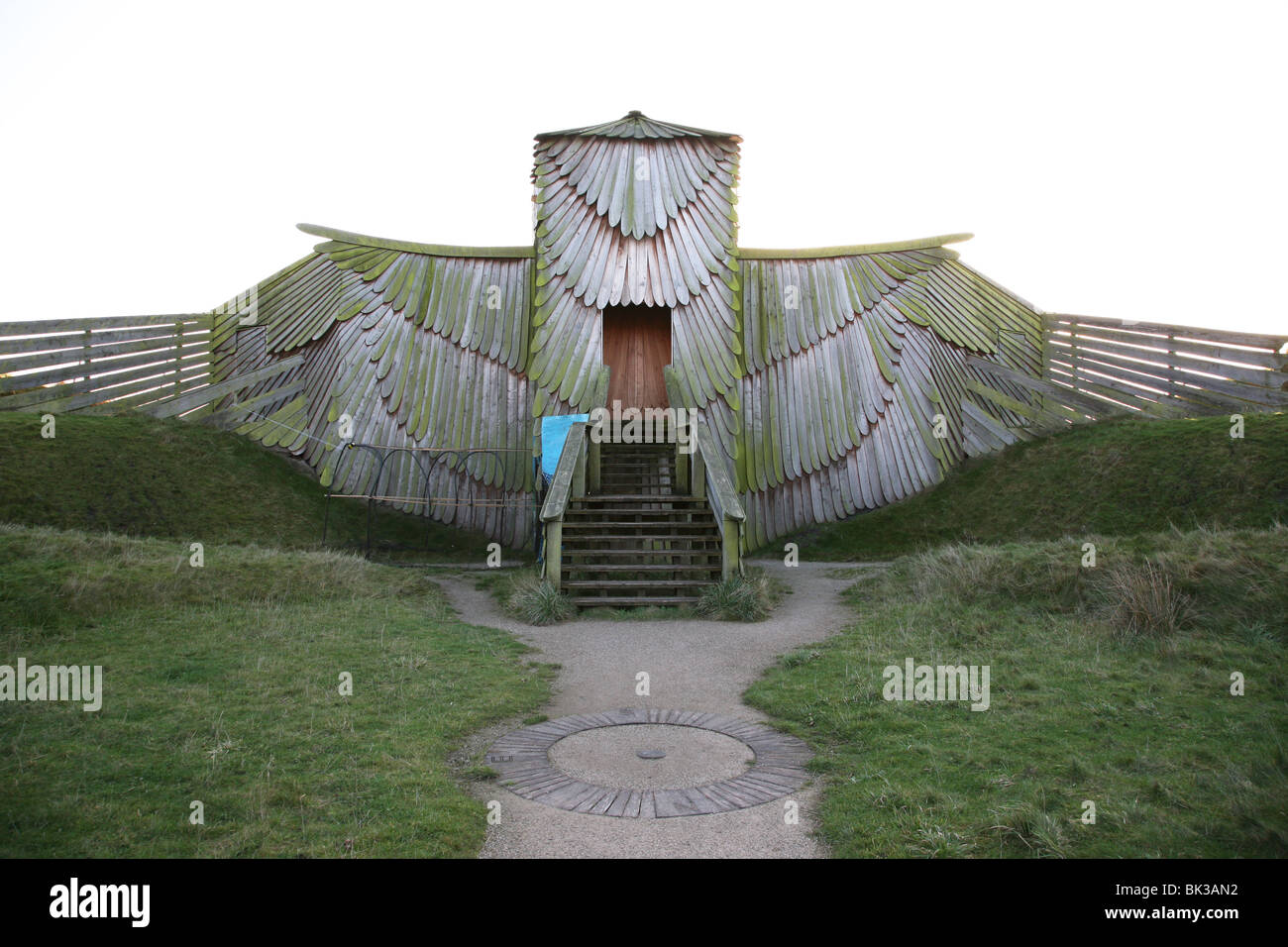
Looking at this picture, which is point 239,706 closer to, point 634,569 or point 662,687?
point 662,687

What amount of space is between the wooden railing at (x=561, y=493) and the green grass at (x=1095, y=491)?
4.45 m

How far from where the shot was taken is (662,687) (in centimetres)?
738

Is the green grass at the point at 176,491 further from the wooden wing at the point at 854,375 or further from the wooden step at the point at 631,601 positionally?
the wooden wing at the point at 854,375

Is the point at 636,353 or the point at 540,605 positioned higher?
the point at 636,353

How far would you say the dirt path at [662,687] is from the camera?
4297 millimetres

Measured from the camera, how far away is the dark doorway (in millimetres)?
16641

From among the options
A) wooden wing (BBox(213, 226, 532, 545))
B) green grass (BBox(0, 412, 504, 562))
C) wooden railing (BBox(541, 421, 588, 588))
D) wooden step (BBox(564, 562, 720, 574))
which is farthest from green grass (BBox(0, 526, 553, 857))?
wooden wing (BBox(213, 226, 532, 545))

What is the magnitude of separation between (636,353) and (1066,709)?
11.7 meters

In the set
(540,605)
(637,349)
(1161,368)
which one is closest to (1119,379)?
(1161,368)

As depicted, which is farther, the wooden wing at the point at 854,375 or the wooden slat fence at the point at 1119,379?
the wooden wing at the point at 854,375

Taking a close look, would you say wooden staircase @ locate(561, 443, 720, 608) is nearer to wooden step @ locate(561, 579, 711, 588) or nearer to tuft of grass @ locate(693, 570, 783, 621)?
wooden step @ locate(561, 579, 711, 588)

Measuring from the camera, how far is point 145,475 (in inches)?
560

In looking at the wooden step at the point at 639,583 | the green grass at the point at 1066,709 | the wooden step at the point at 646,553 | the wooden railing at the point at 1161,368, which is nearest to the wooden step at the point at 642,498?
the wooden step at the point at 646,553

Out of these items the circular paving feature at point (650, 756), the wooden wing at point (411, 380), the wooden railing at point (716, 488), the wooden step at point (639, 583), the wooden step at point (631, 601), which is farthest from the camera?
the wooden wing at point (411, 380)
